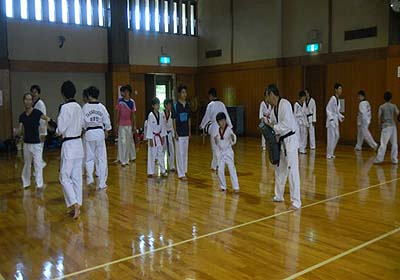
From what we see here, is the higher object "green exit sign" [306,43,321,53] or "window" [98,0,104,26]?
"window" [98,0,104,26]

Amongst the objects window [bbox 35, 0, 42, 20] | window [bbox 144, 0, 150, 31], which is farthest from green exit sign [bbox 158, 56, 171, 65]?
window [bbox 35, 0, 42, 20]

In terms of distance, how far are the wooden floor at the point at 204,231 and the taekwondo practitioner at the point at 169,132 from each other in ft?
2.62

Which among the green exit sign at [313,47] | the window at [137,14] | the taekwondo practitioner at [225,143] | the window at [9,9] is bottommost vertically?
the taekwondo practitioner at [225,143]

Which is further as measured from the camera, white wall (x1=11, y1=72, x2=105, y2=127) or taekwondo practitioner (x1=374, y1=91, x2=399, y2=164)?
white wall (x1=11, y1=72, x2=105, y2=127)

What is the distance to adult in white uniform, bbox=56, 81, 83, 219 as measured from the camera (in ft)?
17.0

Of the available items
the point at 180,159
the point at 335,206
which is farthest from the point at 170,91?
the point at 335,206

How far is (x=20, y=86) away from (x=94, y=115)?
768 cm

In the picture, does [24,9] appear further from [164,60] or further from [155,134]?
[155,134]

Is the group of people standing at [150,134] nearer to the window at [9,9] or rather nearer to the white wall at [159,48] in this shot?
the window at [9,9]

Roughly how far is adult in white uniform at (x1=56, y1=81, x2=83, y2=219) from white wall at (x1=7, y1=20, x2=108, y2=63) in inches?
344

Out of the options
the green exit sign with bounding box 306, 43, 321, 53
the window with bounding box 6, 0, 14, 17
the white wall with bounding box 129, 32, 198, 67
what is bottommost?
the green exit sign with bounding box 306, 43, 321, 53

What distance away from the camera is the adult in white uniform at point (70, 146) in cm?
518

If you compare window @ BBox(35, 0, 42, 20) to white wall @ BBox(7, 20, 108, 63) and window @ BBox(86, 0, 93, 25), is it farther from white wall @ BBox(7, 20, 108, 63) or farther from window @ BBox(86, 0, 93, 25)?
window @ BBox(86, 0, 93, 25)

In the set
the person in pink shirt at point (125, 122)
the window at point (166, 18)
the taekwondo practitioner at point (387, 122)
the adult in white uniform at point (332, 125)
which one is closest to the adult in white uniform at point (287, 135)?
the taekwondo practitioner at point (387, 122)
